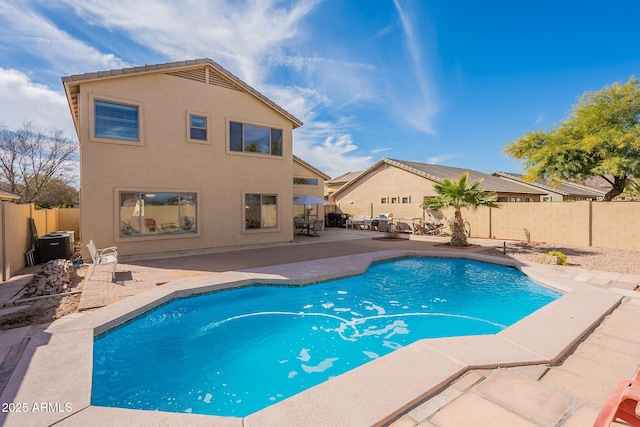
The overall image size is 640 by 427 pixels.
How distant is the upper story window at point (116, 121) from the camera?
10802mm

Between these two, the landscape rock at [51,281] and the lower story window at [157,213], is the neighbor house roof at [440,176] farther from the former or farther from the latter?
the landscape rock at [51,281]

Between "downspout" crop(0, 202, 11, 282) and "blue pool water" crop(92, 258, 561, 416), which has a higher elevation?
"downspout" crop(0, 202, 11, 282)

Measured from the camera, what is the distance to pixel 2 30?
1091 centimetres

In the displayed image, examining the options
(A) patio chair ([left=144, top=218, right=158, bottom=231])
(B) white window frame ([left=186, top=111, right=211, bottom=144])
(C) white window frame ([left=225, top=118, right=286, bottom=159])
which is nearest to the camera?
(A) patio chair ([left=144, top=218, right=158, bottom=231])

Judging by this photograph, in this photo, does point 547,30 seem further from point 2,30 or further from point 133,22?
point 2,30

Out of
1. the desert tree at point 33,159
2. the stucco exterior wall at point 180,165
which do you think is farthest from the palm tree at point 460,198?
the desert tree at point 33,159

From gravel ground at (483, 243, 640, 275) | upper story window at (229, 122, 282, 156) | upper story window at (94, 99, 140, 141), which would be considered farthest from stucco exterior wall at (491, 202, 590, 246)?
upper story window at (94, 99, 140, 141)

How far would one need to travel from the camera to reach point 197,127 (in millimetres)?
12727

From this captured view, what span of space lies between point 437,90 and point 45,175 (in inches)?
1406

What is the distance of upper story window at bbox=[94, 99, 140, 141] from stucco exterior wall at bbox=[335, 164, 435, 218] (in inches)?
746

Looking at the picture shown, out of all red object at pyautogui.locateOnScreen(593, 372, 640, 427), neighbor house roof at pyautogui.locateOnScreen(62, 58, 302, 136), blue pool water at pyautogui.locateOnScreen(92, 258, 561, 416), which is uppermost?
neighbor house roof at pyautogui.locateOnScreen(62, 58, 302, 136)

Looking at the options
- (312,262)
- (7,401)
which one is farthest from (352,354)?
(312,262)

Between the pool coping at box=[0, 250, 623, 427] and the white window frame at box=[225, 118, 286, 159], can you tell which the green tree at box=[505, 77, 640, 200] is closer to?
the pool coping at box=[0, 250, 623, 427]

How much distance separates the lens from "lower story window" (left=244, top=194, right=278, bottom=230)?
14.2m
